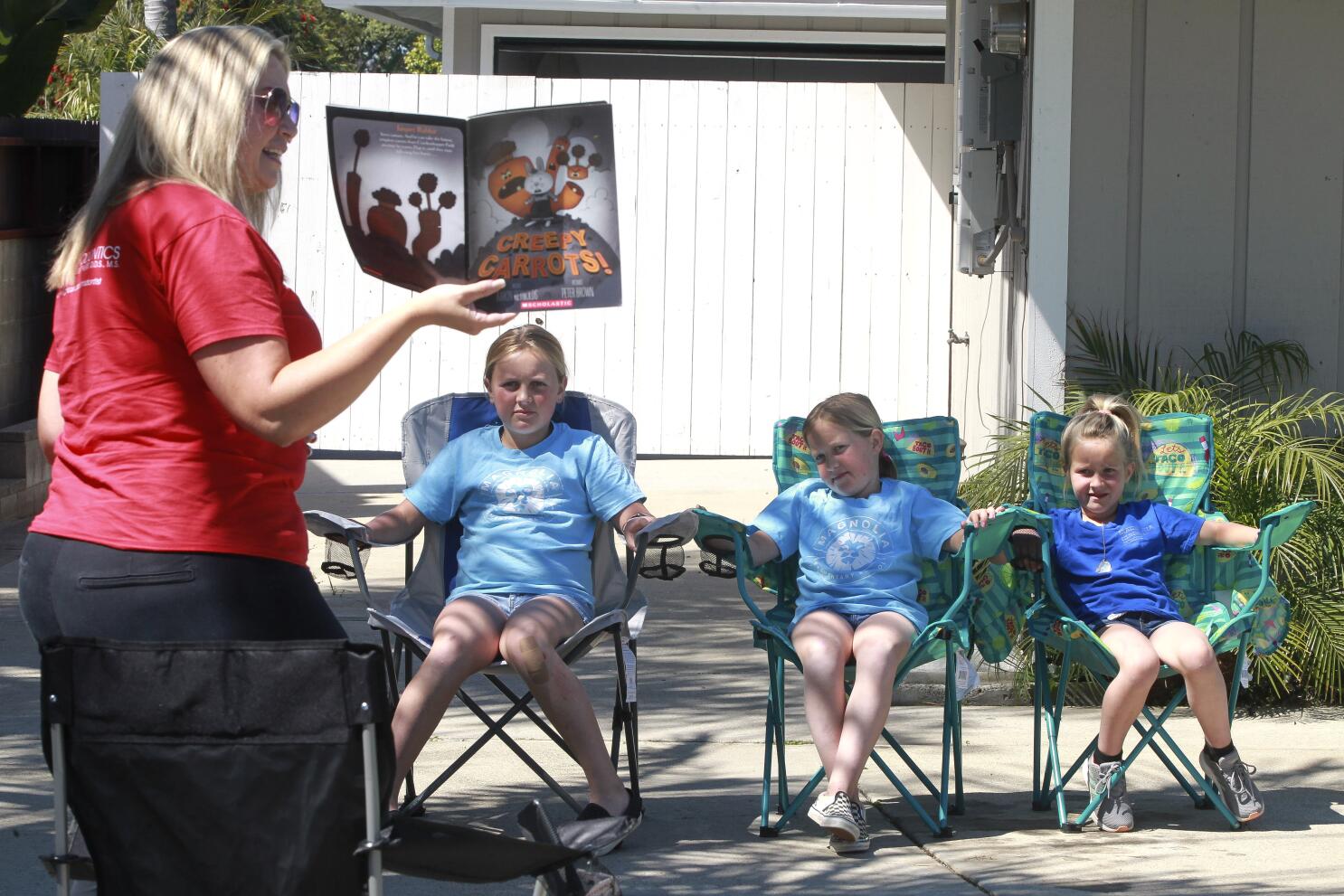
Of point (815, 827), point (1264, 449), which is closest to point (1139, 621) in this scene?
point (815, 827)

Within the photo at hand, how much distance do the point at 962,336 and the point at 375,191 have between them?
5421 millimetres

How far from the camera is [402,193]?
3.56 m

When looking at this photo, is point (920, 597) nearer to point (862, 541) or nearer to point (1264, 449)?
point (862, 541)

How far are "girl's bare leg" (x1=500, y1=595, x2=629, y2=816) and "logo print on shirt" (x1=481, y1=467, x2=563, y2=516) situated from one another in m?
0.41

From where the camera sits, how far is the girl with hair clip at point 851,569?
158 inches

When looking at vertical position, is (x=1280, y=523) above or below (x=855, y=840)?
above

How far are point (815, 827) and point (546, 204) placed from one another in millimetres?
1689

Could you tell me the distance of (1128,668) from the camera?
161 inches

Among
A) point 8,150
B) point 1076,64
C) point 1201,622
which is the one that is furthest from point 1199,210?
point 8,150

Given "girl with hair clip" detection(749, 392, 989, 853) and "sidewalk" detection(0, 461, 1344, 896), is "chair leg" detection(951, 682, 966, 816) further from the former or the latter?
"girl with hair clip" detection(749, 392, 989, 853)

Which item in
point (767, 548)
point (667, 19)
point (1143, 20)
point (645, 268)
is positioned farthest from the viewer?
point (667, 19)

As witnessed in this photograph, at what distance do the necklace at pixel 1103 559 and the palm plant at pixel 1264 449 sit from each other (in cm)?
83

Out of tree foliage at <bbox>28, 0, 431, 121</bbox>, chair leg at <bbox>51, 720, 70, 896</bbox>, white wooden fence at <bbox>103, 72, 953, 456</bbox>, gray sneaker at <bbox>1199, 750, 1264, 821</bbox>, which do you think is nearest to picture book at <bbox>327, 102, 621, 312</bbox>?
chair leg at <bbox>51, 720, 70, 896</bbox>

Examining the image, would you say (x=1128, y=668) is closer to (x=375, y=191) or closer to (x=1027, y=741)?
(x=1027, y=741)
